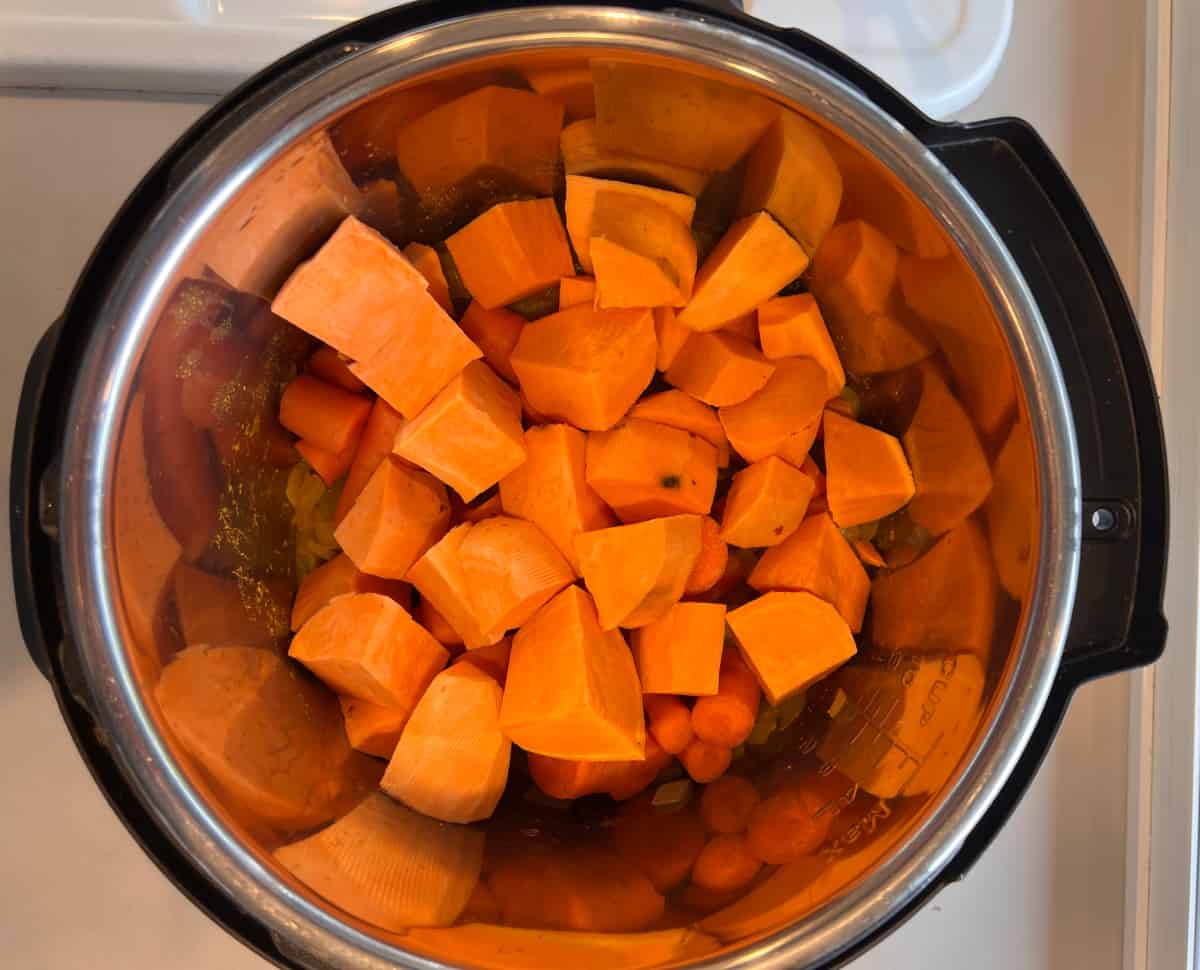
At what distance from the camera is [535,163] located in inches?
27.6

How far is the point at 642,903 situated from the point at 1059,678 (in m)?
0.32

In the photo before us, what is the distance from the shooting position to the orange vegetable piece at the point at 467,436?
0.68 meters

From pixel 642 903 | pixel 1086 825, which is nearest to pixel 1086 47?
pixel 1086 825

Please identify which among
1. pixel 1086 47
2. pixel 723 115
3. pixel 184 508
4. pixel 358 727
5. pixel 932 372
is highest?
pixel 1086 47

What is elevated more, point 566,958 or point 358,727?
point 358,727

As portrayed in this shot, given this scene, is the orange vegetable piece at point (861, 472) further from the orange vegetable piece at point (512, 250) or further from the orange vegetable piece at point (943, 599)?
the orange vegetable piece at point (512, 250)

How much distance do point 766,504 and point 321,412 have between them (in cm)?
34

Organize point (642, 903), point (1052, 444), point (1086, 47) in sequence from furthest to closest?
point (1086, 47)
point (642, 903)
point (1052, 444)

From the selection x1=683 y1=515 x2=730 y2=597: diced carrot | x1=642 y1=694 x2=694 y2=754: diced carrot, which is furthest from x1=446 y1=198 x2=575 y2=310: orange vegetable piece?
x1=642 y1=694 x2=694 y2=754: diced carrot

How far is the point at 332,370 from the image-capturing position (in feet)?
2.43

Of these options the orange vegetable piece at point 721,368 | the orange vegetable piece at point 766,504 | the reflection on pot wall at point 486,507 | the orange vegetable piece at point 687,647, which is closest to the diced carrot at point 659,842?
the reflection on pot wall at point 486,507

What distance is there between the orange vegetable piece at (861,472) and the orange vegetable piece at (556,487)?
Result: 7.2 inches

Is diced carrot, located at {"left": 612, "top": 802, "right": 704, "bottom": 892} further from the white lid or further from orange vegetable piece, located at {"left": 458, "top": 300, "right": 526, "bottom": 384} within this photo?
the white lid

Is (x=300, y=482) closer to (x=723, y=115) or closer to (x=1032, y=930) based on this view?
(x=723, y=115)
